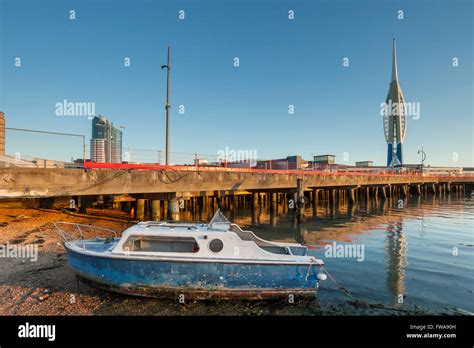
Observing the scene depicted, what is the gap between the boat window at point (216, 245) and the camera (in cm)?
812

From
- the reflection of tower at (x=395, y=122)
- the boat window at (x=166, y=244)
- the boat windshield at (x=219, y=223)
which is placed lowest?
the boat window at (x=166, y=244)

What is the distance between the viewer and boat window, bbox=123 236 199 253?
873 cm

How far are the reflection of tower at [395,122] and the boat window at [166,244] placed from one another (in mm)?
142650

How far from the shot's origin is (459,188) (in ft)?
253

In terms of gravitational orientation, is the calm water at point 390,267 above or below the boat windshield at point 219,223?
below

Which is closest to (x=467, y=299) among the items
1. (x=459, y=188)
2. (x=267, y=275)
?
(x=267, y=275)

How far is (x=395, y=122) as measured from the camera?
132500mm

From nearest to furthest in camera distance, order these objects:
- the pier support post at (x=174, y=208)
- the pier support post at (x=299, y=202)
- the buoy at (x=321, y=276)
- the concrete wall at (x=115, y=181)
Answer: the buoy at (x=321, y=276) → the concrete wall at (x=115, y=181) → the pier support post at (x=174, y=208) → the pier support post at (x=299, y=202)

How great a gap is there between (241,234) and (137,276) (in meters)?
3.63

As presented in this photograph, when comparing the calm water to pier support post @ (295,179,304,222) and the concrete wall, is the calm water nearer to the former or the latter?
pier support post @ (295,179,304,222)

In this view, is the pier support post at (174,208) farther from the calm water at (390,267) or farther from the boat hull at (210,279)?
the boat hull at (210,279)

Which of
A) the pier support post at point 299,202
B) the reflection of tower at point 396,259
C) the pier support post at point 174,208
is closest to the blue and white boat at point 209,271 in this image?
the reflection of tower at point 396,259

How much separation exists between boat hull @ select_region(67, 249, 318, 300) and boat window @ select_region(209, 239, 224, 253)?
0.50 meters

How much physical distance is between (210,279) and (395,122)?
154319 mm
